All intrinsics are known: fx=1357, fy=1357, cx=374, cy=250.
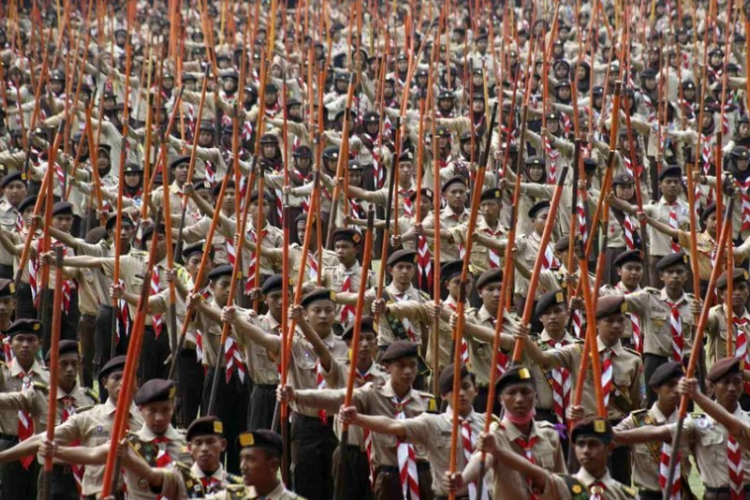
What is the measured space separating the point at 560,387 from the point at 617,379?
0.36 m

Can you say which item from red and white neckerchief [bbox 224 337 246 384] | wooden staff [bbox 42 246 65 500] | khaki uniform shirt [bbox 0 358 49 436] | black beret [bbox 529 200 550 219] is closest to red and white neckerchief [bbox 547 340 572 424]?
red and white neckerchief [bbox 224 337 246 384]

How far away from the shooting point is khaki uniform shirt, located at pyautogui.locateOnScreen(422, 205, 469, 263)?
11.9 meters

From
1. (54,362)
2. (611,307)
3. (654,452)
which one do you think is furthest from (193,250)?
(54,362)

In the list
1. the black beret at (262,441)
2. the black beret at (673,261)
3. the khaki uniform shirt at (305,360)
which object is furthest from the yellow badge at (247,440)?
the black beret at (673,261)

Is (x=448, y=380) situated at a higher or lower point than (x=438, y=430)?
higher

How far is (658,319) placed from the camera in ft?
32.7

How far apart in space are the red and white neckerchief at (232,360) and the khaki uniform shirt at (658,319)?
2.86 m

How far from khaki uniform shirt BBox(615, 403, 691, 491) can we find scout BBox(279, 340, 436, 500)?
1.13 m

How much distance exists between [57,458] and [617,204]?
23.5 ft

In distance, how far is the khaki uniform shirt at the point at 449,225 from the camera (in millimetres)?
11950

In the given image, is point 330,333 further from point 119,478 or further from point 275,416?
point 119,478

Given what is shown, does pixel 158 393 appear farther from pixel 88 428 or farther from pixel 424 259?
pixel 424 259

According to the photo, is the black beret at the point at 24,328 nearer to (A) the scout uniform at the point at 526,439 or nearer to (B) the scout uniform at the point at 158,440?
(B) the scout uniform at the point at 158,440

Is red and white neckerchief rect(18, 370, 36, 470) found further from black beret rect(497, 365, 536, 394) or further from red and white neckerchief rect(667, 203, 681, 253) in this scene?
red and white neckerchief rect(667, 203, 681, 253)
